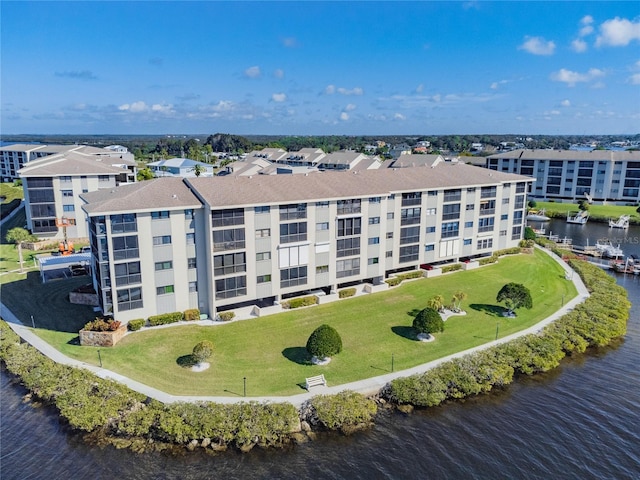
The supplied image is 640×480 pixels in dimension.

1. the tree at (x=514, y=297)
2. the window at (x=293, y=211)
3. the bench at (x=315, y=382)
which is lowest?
the bench at (x=315, y=382)

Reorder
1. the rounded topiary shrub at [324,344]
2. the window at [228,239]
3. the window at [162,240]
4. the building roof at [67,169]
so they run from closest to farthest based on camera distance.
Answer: the rounded topiary shrub at [324,344], the window at [162,240], the window at [228,239], the building roof at [67,169]

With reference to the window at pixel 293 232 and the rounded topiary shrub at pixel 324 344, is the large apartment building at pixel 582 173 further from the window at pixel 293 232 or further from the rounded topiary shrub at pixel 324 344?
the rounded topiary shrub at pixel 324 344

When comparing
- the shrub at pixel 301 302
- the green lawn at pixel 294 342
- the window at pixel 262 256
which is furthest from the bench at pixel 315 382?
the window at pixel 262 256

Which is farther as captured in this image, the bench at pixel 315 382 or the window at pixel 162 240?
the window at pixel 162 240

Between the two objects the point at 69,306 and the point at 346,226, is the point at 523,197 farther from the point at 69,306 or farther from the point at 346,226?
the point at 69,306

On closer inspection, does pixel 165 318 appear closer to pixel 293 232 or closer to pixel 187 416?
pixel 187 416

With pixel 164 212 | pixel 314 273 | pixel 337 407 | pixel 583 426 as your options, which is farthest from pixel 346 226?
pixel 583 426
